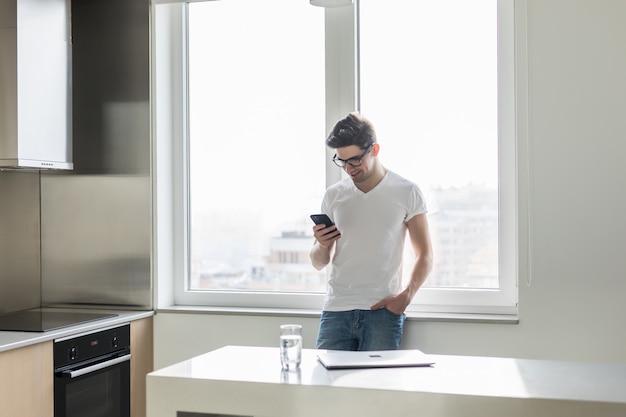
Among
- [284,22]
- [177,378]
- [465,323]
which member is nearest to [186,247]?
[284,22]

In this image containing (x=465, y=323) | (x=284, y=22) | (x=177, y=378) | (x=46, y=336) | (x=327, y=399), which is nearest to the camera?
(x=327, y=399)

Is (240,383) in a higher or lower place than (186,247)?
lower

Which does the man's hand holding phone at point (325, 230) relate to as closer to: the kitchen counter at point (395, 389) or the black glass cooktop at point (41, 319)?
the kitchen counter at point (395, 389)

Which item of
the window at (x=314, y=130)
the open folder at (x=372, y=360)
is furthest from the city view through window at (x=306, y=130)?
the open folder at (x=372, y=360)

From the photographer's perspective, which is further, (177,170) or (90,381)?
(177,170)

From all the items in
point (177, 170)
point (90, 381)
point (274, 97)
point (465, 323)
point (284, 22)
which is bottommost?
point (90, 381)

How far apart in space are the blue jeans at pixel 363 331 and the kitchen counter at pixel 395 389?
0.85 metres

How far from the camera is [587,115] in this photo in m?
3.29

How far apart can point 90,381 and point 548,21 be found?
8.51ft

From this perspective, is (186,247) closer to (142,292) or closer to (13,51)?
(142,292)

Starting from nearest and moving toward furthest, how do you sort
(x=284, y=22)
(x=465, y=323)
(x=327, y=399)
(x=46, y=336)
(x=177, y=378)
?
(x=327, y=399)
(x=177, y=378)
(x=46, y=336)
(x=465, y=323)
(x=284, y=22)

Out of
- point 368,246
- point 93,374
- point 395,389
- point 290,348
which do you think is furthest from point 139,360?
point 395,389

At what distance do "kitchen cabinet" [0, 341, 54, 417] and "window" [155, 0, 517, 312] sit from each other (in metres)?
0.98

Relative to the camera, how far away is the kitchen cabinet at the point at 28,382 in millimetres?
3049
